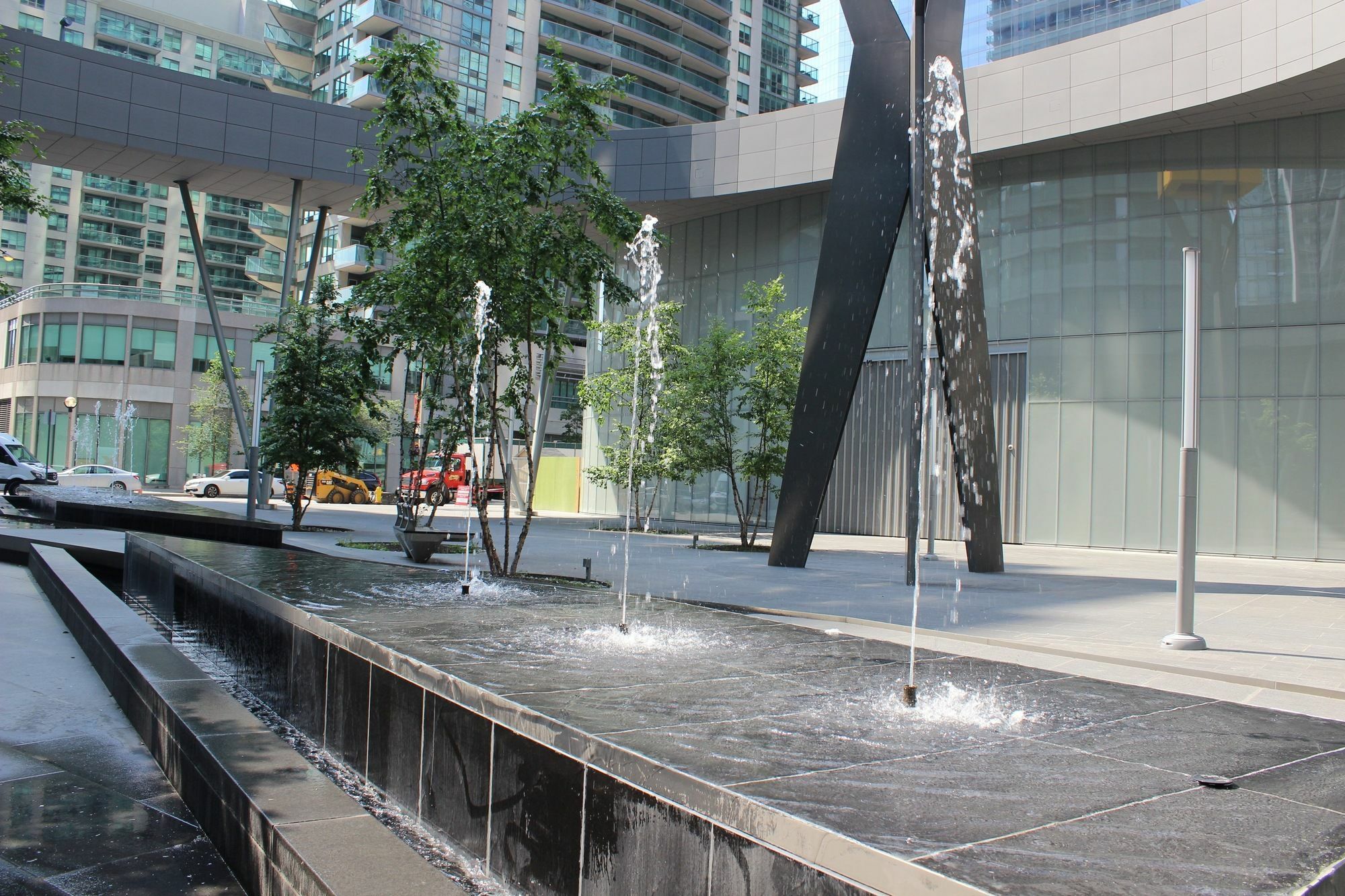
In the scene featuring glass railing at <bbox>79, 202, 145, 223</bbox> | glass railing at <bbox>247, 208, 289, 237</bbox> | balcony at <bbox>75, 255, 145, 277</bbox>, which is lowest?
balcony at <bbox>75, 255, 145, 277</bbox>

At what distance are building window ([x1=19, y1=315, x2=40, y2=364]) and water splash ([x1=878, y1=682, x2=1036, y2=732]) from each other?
58.0m

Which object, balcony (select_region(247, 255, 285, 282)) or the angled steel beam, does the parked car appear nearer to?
balcony (select_region(247, 255, 285, 282))

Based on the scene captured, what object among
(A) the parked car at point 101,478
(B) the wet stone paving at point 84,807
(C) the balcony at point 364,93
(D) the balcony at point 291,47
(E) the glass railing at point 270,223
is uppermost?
(D) the balcony at point 291,47

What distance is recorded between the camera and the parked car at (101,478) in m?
36.9

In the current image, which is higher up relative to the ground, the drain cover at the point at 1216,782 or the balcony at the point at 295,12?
the balcony at the point at 295,12

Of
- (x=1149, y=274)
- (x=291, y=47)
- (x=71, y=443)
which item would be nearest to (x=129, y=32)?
(x=291, y=47)

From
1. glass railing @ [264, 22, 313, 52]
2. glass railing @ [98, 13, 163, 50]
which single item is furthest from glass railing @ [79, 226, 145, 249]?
glass railing @ [264, 22, 313, 52]

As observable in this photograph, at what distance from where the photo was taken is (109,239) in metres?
70.5

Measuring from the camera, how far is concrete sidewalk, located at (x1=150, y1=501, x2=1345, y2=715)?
7793mm

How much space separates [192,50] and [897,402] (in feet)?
225

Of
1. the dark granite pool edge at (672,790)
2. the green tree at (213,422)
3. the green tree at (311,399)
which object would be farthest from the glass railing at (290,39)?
the dark granite pool edge at (672,790)

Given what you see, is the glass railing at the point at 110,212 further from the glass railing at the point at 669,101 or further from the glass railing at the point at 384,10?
the glass railing at the point at 669,101

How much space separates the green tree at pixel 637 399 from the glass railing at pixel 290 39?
2092 inches

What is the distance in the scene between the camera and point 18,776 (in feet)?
14.4
